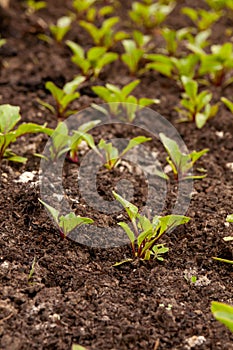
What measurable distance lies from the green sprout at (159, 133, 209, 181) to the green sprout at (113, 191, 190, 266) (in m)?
0.47

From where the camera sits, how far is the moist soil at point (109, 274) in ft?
6.12

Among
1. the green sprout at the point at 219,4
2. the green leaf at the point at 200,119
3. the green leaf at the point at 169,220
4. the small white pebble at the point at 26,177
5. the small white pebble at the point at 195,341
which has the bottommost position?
the small white pebble at the point at 195,341

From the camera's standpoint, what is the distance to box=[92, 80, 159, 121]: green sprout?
2.98 meters

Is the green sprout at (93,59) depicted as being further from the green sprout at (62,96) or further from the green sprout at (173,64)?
the green sprout at (62,96)

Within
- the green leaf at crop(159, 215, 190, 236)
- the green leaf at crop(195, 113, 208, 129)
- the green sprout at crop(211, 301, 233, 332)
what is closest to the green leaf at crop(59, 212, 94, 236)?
the green leaf at crop(159, 215, 190, 236)

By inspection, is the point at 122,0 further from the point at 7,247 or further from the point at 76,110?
the point at 7,247

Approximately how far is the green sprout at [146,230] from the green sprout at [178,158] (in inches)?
18.6

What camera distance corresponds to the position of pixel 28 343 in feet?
5.91

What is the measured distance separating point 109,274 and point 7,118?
3.16ft

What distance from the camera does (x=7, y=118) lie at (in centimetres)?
257

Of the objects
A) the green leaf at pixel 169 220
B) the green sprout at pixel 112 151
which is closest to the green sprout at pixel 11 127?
the green sprout at pixel 112 151

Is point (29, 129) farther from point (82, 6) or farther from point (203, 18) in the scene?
point (203, 18)

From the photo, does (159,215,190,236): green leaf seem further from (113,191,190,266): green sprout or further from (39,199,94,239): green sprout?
(39,199,94,239): green sprout

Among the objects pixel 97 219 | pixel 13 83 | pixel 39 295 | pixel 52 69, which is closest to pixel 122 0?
pixel 52 69
